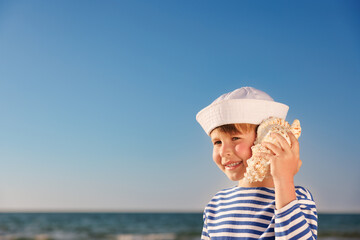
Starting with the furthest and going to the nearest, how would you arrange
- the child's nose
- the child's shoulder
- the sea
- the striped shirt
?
the sea → the child's nose → the child's shoulder → the striped shirt

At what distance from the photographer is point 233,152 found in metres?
1.95

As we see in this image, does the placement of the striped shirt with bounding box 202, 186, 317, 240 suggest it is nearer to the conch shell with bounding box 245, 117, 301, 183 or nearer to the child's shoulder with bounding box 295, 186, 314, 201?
the child's shoulder with bounding box 295, 186, 314, 201

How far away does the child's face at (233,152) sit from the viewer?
1921 mm

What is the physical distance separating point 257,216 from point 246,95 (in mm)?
613

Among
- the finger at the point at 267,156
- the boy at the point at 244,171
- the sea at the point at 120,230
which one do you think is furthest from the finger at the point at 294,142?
the sea at the point at 120,230

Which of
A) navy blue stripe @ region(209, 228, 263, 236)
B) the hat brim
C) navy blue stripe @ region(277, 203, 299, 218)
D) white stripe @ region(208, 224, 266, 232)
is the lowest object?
navy blue stripe @ region(209, 228, 263, 236)

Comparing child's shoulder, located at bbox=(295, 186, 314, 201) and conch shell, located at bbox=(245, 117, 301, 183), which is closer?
conch shell, located at bbox=(245, 117, 301, 183)

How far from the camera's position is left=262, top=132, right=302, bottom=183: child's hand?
5.41 ft

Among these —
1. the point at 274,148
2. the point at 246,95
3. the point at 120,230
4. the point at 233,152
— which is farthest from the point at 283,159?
the point at 120,230

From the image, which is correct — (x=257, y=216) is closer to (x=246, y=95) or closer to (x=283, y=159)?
(x=283, y=159)

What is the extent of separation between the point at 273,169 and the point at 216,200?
2.29 ft

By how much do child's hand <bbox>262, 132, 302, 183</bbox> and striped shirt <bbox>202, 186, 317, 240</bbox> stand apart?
0.40 feet

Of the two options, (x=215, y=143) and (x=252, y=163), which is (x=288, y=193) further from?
(x=215, y=143)

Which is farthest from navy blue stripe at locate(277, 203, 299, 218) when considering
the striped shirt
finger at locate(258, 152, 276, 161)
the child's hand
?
finger at locate(258, 152, 276, 161)
